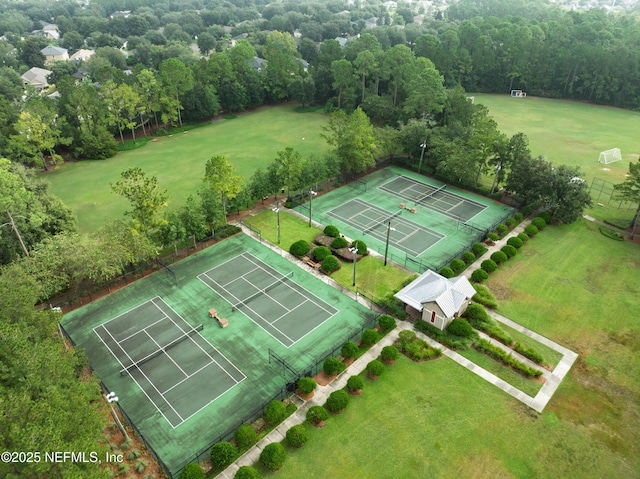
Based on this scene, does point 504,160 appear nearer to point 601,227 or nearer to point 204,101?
point 601,227

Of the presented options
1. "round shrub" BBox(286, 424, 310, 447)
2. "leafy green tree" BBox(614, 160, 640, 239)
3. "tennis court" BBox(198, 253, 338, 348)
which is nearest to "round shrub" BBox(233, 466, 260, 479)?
"round shrub" BBox(286, 424, 310, 447)

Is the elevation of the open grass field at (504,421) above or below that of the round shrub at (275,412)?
below

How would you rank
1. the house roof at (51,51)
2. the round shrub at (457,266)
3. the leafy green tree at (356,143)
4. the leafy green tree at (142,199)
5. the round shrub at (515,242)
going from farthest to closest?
the house roof at (51,51) → the leafy green tree at (356,143) → the round shrub at (515,242) → the round shrub at (457,266) → the leafy green tree at (142,199)

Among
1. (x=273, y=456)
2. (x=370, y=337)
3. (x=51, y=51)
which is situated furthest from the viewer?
(x=51, y=51)

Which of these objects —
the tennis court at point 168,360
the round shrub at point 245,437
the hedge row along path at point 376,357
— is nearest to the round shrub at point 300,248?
the tennis court at point 168,360

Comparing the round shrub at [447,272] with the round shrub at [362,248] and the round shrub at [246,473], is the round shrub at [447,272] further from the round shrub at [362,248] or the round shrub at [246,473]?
the round shrub at [246,473]

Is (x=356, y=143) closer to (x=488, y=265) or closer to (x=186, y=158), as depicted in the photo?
(x=488, y=265)

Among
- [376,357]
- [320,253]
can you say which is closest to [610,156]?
[320,253]
